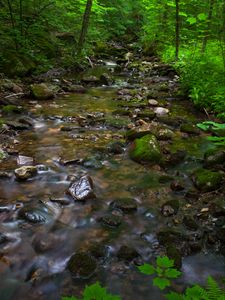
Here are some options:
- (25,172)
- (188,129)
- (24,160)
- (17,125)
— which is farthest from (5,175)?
(188,129)

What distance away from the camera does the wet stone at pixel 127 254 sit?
382 centimetres

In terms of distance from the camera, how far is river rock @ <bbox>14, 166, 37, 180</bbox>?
5.29m

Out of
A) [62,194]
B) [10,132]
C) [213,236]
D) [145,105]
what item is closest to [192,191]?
[213,236]

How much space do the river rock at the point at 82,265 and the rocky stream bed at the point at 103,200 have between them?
10 millimetres

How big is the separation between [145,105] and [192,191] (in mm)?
5211

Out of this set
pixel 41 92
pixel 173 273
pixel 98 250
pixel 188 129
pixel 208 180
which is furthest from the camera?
pixel 41 92

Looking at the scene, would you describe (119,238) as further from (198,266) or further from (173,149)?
(173,149)

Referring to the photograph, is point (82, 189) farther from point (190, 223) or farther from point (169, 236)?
point (190, 223)

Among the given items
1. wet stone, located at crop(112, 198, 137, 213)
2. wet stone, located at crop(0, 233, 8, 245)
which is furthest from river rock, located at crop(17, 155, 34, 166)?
wet stone, located at crop(0, 233, 8, 245)

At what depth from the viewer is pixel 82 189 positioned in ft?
16.5

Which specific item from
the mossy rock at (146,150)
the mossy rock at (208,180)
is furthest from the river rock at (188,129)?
the mossy rock at (208,180)

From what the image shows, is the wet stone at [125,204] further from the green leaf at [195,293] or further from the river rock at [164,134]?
the river rock at [164,134]

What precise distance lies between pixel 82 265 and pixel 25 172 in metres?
2.20

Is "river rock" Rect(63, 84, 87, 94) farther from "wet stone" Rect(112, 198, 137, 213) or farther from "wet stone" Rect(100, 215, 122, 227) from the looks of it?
"wet stone" Rect(100, 215, 122, 227)
